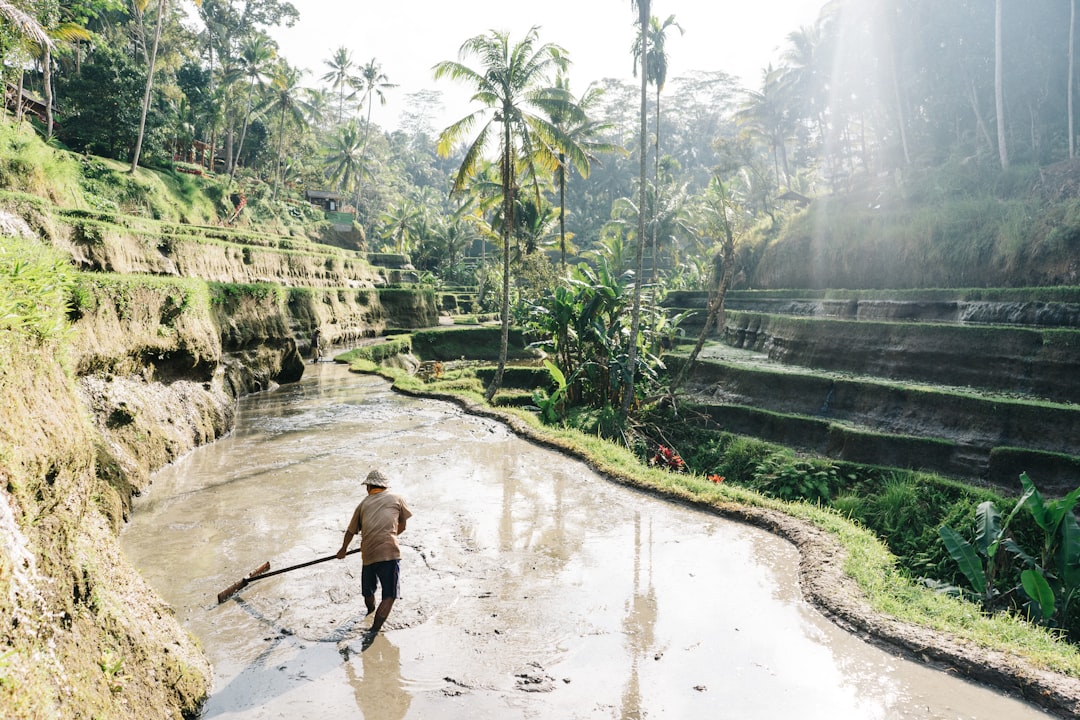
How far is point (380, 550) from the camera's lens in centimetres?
522

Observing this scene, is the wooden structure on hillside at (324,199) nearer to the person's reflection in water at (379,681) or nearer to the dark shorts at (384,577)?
the dark shorts at (384,577)

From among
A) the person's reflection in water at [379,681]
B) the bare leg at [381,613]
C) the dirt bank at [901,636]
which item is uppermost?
the bare leg at [381,613]

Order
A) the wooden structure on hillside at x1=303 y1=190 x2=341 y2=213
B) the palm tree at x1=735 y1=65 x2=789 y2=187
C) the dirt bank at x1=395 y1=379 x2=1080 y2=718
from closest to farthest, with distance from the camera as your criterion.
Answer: the dirt bank at x1=395 y1=379 x2=1080 y2=718
the palm tree at x1=735 y1=65 x2=789 y2=187
the wooden structure on hillside at x1=303 y1=190 x2=341 y2=213

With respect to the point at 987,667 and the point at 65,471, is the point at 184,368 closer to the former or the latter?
the point at 65,471

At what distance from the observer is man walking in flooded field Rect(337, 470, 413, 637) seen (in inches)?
204

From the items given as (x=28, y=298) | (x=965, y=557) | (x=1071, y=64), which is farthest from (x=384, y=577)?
(x=1071, y=64)

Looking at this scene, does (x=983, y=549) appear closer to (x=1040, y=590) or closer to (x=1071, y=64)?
(x=1040, y=590)

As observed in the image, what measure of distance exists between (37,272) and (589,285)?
446 inches

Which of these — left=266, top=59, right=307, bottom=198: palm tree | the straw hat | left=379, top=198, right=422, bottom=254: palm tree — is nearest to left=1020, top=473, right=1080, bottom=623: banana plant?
the straw hat

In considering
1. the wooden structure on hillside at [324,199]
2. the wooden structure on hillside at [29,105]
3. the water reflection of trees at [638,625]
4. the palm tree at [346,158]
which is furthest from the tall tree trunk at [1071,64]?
the wooden structure on hillside at [324,199]

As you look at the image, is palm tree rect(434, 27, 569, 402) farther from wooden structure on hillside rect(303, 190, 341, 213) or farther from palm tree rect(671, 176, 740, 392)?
wooden structure on hillside rect(303, 190, 341, 213)

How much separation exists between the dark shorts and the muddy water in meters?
0.32

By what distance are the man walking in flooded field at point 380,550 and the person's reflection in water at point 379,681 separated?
0.25 m

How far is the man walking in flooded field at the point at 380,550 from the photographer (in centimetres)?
519
